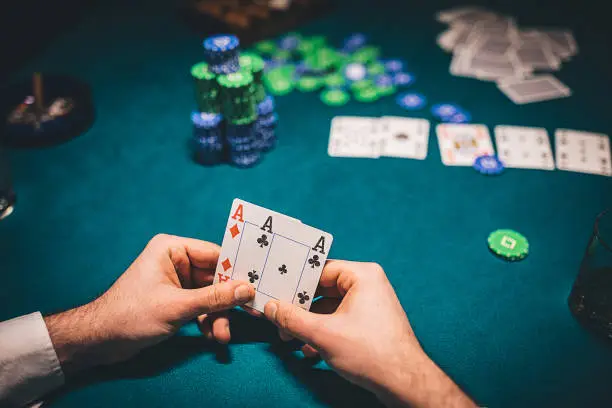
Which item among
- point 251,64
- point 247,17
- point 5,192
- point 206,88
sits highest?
point 247,17

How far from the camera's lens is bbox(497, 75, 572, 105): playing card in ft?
7.97

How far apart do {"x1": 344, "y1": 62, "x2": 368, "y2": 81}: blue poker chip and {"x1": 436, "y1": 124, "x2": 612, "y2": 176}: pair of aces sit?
55cm

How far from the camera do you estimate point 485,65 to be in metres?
2.64

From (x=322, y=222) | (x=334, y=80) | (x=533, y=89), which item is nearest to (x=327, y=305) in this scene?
(x=322, y=222)

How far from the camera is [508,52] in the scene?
2719 mm

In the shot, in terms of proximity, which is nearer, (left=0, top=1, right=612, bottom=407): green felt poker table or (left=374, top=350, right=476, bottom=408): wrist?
(left=374, top=350, right=476, bottom=408): wrist

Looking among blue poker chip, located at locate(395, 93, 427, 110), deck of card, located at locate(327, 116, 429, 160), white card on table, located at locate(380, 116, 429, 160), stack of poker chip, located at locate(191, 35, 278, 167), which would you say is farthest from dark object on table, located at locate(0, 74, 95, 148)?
blue poker chip, located at locate(395, 93, 427, 110)

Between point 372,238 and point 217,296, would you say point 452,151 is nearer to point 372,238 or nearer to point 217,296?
point 372,238

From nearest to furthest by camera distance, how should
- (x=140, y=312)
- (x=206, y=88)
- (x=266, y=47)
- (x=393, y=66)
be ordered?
(x=140, y=312), (x=206, y=88), (x=393, y=66), (x=266, y=47)

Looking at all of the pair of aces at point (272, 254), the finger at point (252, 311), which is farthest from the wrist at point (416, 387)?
the finger at point (252, 311)

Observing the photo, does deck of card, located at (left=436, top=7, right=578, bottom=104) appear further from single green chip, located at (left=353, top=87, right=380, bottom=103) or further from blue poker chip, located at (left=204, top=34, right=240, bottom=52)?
blue poker chip, located at (left=204, top=34, right=240, bottom=52)

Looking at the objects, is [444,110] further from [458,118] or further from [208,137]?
[208,137]

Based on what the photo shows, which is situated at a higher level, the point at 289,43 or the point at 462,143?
the point at 289,43

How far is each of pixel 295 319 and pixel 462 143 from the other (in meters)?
1.30
